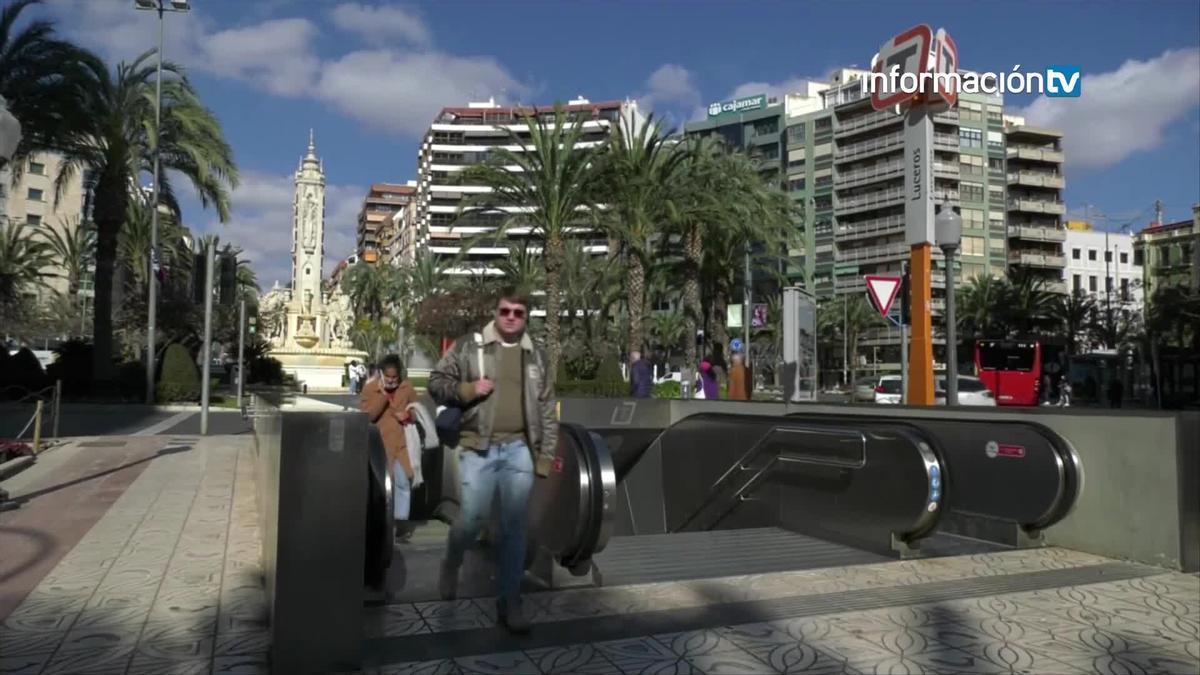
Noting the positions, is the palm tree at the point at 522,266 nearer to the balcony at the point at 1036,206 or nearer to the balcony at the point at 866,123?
the balcony at the point at 866,123

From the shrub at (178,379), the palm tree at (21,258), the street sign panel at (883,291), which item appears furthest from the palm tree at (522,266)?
the street sign panel at (883,291)

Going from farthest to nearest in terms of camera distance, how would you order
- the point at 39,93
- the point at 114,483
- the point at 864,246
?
1. the point at 864,246
2. the point at 39,93
3. the point at 114,483

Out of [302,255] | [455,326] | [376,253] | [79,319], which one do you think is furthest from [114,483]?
[376,253]

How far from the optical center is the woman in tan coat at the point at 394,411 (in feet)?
25.2

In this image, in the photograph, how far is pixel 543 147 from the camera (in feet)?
83.1

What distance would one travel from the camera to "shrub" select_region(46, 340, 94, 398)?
28.0 meters

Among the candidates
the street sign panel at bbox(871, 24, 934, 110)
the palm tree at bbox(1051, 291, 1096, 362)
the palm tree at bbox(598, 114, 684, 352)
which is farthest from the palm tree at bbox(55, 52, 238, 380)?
the palm tree at bbox(1051, 291, 1096, 362)

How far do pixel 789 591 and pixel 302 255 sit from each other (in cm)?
8861

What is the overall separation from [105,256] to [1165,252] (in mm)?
94303

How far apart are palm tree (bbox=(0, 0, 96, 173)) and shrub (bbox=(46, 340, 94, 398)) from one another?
24.0 feet

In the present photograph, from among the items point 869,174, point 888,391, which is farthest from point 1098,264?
point 888,391

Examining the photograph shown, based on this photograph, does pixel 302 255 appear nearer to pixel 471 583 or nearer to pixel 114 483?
pixel 114 483

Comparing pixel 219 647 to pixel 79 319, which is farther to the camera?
pixel 79 319

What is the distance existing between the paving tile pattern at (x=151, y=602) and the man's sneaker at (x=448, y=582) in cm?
99
